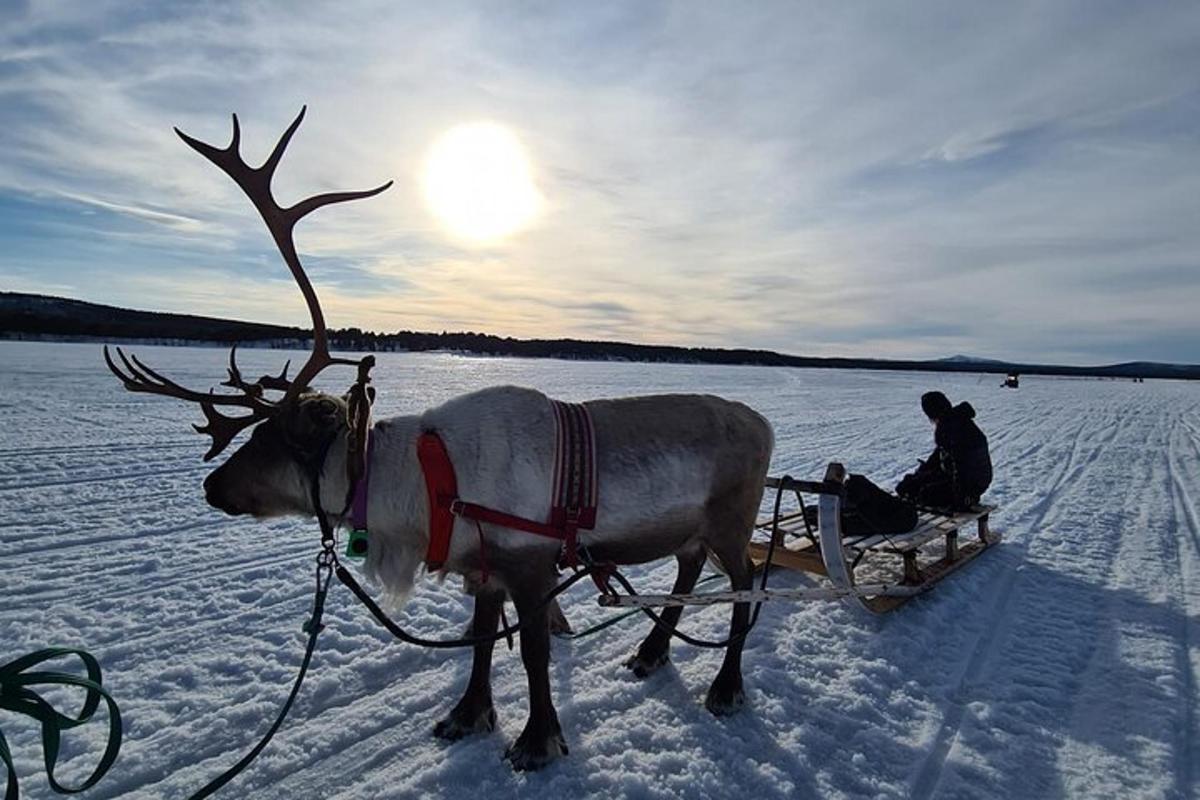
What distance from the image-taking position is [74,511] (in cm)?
685

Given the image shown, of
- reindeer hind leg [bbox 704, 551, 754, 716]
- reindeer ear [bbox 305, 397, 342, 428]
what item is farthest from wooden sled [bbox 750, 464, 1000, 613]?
reindeer ear [bbox 305, 397, 342, 428]

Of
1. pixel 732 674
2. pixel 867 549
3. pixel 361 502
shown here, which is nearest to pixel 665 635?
pixel 732 674

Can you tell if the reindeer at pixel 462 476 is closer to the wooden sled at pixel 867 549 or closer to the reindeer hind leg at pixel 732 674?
the reindeer hind leg at pixel 732 674

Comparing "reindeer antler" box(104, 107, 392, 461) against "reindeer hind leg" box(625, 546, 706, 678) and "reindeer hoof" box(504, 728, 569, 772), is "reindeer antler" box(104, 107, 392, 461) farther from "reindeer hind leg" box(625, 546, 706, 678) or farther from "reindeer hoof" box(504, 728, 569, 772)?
"reindeer hind leg" box(625, 546, 706, 678)

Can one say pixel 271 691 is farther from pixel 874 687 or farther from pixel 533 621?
pixel 874 687

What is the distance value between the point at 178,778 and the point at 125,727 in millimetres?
574

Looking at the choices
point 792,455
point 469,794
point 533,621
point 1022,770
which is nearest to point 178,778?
point 469,794

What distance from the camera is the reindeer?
3.14 m

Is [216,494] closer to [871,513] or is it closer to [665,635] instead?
[665,635]

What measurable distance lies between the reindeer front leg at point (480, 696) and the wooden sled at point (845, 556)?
60 cm

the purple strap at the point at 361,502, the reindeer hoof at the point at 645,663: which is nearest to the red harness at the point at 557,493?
the purple strap at the point at 361,502

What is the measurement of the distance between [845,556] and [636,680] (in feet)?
5.45

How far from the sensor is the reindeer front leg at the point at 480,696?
3426mm

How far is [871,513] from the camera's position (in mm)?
5336
